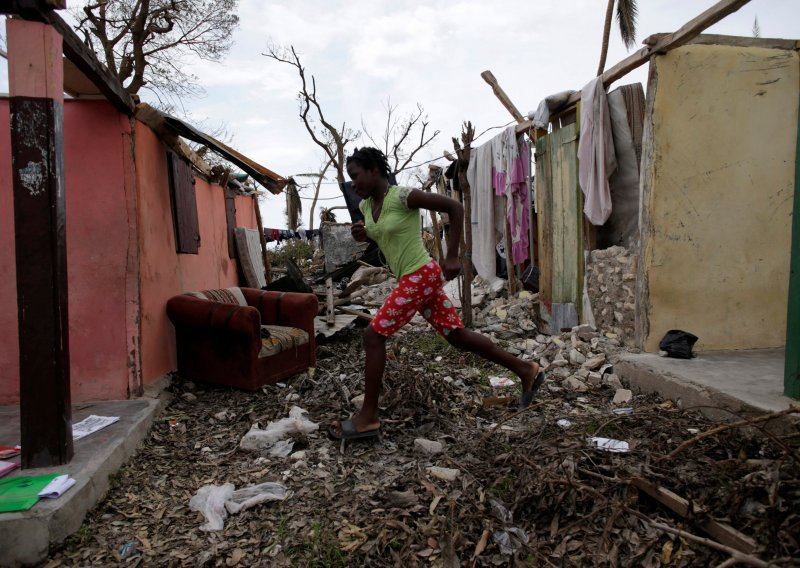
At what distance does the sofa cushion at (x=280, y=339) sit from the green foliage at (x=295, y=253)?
11581 millimetres

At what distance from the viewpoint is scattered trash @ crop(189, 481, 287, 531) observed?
98.3 inches

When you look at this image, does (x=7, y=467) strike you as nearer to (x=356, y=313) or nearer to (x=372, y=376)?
A: (x=372, y=376)

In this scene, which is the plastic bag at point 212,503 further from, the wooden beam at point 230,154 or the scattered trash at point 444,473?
the wooden beam at point 230,154

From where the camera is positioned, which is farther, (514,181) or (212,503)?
(514,181)

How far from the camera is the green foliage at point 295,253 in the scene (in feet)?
54.4

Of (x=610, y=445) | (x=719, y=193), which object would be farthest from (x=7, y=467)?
(x=719, y=193)

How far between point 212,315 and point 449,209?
255 centimetres

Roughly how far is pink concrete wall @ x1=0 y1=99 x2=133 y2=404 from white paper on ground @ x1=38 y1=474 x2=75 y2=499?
150cm

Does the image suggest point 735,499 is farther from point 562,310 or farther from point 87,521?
point 562,310

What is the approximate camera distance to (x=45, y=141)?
2.59 meters

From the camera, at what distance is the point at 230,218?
8406mm

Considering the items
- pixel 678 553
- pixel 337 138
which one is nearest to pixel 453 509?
pixel 678 553

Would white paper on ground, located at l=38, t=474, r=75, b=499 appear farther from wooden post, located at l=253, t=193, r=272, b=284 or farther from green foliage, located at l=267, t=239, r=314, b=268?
green foliage, located at l=267, t=239, r=314, b=268

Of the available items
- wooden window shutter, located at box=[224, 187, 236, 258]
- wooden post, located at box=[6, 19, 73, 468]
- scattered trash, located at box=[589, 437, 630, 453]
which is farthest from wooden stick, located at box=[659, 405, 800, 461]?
wooden window shutter, located at box=[224, 187, 236, 258]
